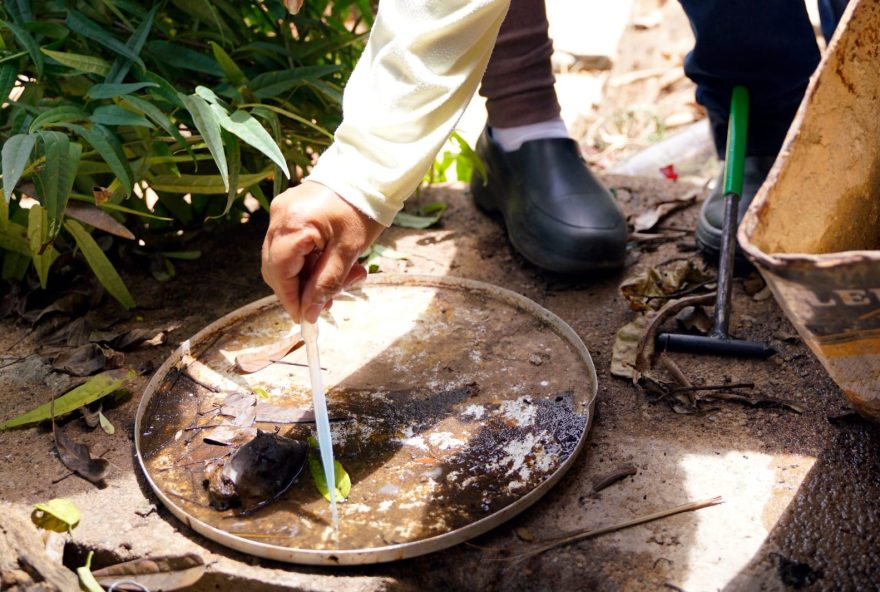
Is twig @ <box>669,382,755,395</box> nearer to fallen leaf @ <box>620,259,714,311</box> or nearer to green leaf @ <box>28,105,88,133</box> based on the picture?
fallen leaf @ <box>620,259,714,311</box>

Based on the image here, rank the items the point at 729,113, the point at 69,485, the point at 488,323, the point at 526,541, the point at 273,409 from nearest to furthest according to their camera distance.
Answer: the point at 526,541, the point at 69,485, the point at 273,409, the point at 488,323, the point at 729,113

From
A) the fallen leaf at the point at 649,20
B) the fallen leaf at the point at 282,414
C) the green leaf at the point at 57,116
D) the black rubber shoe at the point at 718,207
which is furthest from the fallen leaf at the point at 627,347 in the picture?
the fallen leaf at the point at 649,20

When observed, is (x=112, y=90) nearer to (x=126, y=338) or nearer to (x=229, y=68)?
(x=229, y=68)

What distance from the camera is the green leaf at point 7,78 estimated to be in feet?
5.76

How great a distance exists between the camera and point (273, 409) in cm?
163

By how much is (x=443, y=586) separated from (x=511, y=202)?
1.18 metres

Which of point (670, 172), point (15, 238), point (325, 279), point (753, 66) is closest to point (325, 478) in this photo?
point (325, 279)

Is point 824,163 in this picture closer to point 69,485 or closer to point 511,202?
point 511,202

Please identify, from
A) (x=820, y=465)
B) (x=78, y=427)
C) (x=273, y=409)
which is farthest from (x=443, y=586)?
(x=78, y=427)

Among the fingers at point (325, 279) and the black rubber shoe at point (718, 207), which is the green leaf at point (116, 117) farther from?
the black rubber shoe at point (718, 207)

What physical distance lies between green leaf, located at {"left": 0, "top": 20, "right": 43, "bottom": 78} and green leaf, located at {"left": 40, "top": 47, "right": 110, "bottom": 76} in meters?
0.02

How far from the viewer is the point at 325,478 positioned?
1.42m

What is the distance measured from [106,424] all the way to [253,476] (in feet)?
1.50

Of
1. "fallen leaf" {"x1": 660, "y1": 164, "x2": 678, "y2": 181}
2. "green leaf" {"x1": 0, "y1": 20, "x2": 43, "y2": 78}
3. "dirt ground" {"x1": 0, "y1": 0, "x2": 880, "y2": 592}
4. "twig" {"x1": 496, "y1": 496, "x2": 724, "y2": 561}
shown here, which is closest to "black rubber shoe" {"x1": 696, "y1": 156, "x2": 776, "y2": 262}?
"dirt ground" {"x1": 0, "y1": 0, "x2": 880, "y2": 592}
